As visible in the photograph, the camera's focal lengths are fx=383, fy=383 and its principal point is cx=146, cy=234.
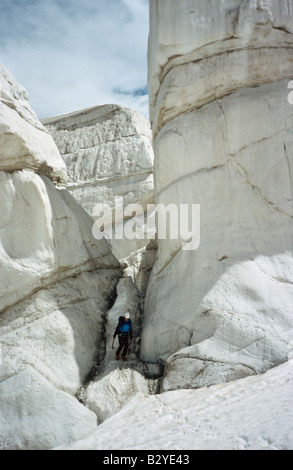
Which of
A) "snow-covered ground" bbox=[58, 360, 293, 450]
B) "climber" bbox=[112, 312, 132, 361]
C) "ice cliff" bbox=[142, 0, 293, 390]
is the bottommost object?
"snow-covered ground" bbox=[58, 360, 293, 450]

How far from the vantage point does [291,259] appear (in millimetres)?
4887

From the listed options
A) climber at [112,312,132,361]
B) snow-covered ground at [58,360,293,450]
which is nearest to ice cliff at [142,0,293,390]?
climber at [112,312,132,361]

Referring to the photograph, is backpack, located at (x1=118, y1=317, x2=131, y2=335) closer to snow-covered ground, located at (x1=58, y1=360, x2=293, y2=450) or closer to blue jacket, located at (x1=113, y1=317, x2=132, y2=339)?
blue jacket, located at (x1=113, y1=317, x2=132, y2=339)

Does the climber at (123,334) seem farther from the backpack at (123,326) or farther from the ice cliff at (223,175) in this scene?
the ice cliff at (223,175)

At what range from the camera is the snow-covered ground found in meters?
3.11

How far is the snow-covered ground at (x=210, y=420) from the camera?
311 cm

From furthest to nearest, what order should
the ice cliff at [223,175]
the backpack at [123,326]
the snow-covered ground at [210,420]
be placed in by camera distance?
the backpack at [123,326]
the ice cliff at [223,175]
the snow-covered ground at [210,420]

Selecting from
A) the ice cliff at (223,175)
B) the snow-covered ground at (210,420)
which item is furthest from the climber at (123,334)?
the snow-covered ground at (210,420)

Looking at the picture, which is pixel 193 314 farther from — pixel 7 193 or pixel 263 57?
pixel 263 57

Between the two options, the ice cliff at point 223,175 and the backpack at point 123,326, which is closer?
the ice cliff at point 223,175

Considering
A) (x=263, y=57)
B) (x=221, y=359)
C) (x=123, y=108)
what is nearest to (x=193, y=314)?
(x=221, y=359)

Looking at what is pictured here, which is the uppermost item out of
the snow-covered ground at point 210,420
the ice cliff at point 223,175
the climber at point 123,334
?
the ice cliff at point 223,175

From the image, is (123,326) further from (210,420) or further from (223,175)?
(223,175)

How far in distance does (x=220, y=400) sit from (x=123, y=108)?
12.1m
